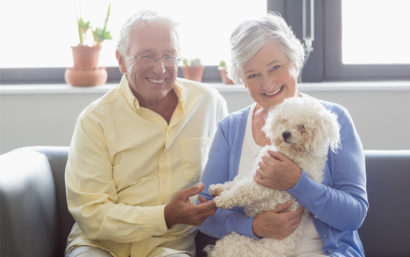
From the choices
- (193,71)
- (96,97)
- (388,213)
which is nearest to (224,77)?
(193,71)

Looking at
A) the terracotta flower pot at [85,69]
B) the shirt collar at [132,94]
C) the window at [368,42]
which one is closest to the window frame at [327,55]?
the window at [368,42]

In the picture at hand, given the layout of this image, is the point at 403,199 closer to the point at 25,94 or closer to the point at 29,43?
the point at 25,94

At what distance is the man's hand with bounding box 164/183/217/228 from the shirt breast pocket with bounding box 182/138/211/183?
0.23 m

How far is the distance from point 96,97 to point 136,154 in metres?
1.09

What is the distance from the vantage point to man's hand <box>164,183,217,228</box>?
170 cm

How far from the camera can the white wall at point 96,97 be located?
110 inches

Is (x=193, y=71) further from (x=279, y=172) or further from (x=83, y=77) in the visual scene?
(x=279, y=172)

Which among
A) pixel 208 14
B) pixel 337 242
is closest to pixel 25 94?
pixel 208 14

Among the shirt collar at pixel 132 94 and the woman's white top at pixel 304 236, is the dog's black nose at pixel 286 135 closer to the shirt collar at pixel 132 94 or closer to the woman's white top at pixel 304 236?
the woman's white top at pixel 304 236

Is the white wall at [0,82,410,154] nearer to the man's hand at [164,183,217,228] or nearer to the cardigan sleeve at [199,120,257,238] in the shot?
the cardigan sleeve at [199,120,257,238]

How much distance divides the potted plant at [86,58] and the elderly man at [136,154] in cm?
102

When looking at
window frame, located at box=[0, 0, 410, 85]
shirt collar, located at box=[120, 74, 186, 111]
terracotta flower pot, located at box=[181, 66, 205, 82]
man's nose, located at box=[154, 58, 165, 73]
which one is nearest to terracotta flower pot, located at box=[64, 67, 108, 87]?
window frame, located at box=[0, 0, 410, 85]

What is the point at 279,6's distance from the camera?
2998mm

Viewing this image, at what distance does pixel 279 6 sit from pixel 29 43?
61.9 inches
